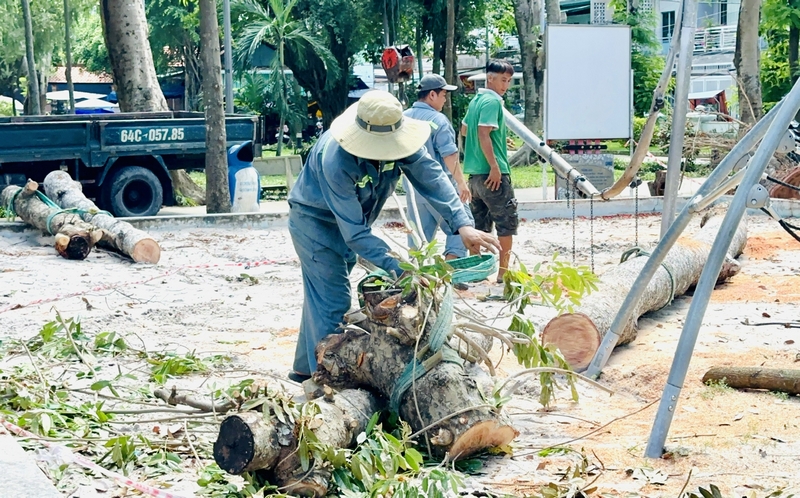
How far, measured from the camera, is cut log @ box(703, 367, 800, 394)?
18.7 feet

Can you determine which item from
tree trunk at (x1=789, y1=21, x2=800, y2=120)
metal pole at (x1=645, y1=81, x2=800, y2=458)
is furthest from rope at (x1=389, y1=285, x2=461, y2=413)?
tree trunk at (x1=789, y1=21, x2=800, y2=120)

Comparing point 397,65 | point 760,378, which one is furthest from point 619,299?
point 397,65

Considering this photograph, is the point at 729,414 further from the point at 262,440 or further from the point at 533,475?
the point at 262,440

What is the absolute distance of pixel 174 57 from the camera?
46.1m

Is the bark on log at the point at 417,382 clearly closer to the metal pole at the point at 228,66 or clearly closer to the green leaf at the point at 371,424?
the green leaf at the point at 371,424

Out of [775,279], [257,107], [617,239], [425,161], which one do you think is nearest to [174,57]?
[257,107]

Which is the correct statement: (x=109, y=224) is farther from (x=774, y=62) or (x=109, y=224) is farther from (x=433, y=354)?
(x=774, y=62)

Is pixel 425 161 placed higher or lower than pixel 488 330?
higher

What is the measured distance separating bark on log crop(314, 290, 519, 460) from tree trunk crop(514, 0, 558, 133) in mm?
21800

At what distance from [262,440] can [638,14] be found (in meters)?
27.3

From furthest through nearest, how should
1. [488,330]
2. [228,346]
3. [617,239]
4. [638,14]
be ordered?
[638,14]
[617,239]
[228,346]
[488,330]

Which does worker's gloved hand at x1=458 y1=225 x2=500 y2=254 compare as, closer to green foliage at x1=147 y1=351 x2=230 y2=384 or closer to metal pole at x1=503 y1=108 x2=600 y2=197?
green foliage at x1=147 y1=351 x2=230 y2=384

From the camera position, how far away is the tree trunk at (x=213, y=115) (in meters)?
14.8

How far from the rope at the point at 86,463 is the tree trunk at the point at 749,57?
18.2 m
